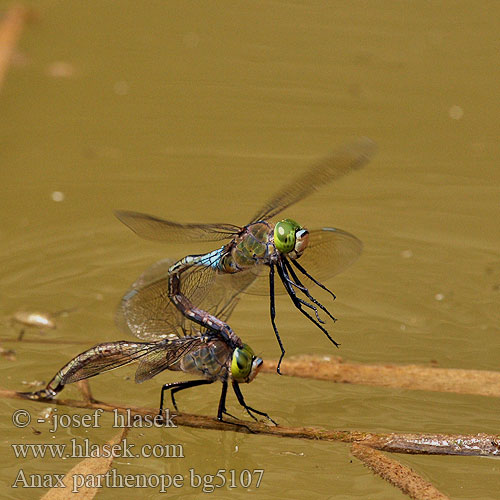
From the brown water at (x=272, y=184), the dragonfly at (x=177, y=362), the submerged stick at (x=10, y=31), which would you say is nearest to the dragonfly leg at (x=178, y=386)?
the dragonfly at (x=177, y=362)

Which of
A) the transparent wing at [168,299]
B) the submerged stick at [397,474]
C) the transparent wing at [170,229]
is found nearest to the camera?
the submerged stick at [397,474]

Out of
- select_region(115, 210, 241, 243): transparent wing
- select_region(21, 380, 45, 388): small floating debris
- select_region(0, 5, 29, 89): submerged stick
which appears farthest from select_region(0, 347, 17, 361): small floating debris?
select_region(0, 5, 29, 89): submerged stick

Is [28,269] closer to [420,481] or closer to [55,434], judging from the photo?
[55,434]

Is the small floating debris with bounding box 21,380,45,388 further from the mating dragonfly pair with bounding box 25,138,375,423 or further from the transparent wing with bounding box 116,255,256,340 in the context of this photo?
the transparent wing with bounding box 116,255,256,340

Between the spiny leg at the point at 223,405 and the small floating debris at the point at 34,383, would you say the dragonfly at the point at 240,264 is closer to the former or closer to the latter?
the spiny leg at the point at 223,405

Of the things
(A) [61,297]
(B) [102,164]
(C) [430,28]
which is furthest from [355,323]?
(C) [430,28]
